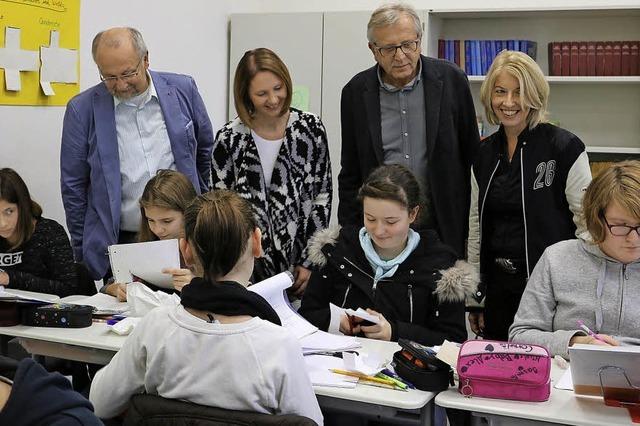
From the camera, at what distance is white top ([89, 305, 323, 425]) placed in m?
1.85

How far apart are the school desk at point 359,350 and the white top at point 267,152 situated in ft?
2.99

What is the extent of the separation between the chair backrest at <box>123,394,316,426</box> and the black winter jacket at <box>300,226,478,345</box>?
3.58 feet

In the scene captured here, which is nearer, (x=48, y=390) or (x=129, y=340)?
(x=48, y=390)

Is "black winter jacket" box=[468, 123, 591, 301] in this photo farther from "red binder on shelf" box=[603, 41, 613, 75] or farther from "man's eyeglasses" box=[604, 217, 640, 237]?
"red binder on shelf" box=[603, 41, 613, 75]

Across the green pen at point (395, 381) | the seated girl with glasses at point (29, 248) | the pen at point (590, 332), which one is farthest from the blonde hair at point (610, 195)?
the seated girl with glasses at point (29, 248)

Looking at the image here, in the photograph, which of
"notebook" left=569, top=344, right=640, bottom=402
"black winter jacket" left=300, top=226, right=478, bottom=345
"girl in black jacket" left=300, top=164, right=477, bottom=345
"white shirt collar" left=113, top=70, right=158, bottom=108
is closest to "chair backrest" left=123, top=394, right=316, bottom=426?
"notebook" left=569, top=344, right=640, bottom=402

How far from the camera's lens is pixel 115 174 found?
3.48 meters

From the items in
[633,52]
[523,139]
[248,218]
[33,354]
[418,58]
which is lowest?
[33,354]

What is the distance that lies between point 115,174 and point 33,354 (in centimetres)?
97

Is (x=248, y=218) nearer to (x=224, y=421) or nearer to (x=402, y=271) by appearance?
(x=224, y=421)

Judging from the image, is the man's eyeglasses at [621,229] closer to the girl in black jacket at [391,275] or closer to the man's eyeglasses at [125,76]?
the girl in black jacket at [391,275]

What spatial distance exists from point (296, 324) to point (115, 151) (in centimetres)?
137

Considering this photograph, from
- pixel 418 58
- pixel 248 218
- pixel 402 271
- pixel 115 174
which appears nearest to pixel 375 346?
pixel 402 271

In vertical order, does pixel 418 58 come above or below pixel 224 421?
above
